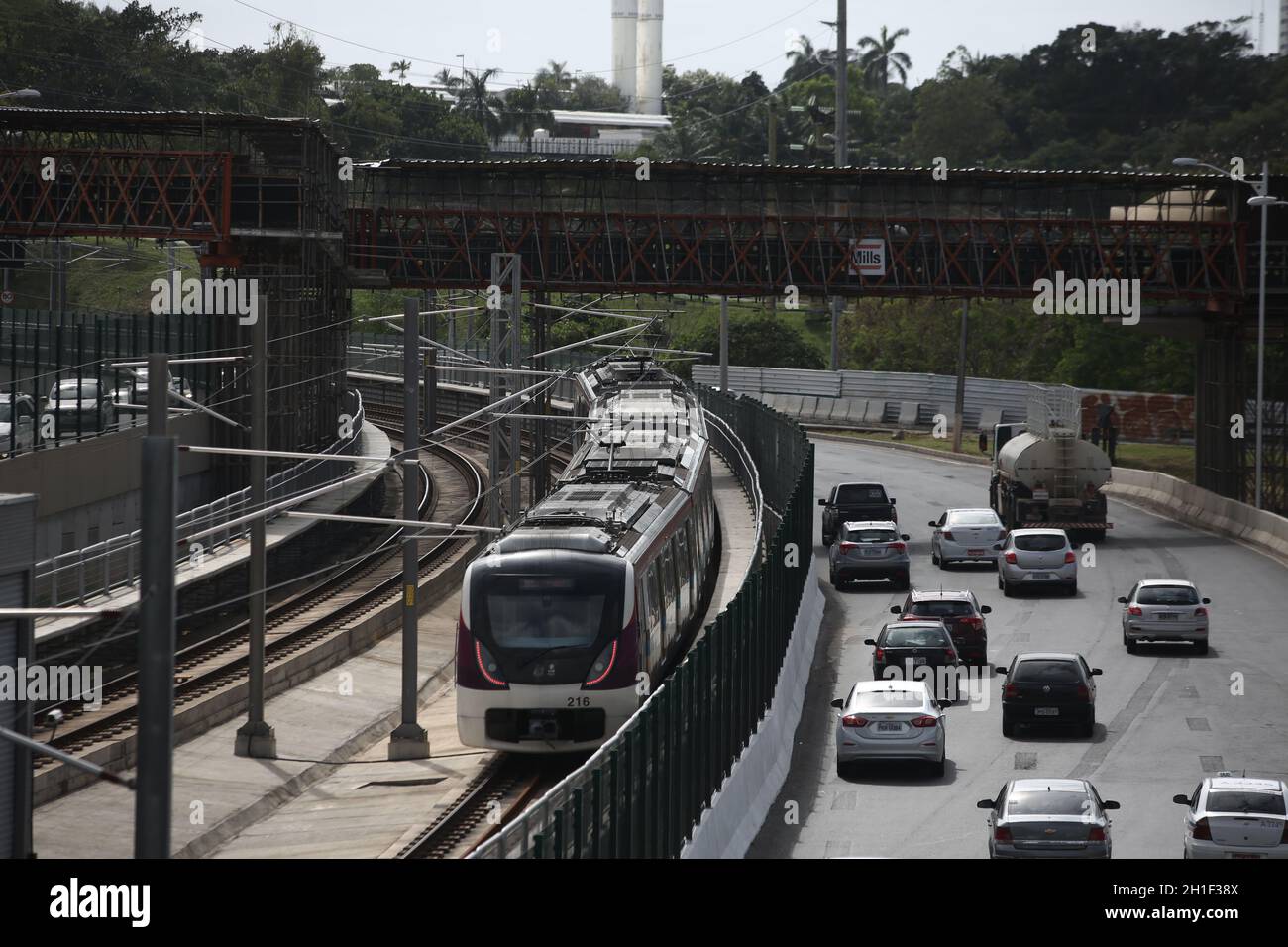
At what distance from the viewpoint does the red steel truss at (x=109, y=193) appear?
5219 centimetres

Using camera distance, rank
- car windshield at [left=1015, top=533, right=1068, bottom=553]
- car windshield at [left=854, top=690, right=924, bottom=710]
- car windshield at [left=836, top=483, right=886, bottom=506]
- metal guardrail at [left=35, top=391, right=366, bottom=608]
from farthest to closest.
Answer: car windshield at [left=836, top=483, right=886, bottom=506]
car windshield at [left=1015, top=533, right=1068, bottom=553]
metal guardrail at [left=35, top=391, right=366, bottom=608]
car windshield at [left=854, top=690, right=924, bottom=710]

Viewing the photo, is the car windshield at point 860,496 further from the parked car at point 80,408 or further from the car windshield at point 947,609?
the parked car at point 80,408

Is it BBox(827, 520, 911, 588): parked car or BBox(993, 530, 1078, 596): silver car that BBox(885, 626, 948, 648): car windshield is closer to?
BBox(993, 530, 1078, 596): silver car

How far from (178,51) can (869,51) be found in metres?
104

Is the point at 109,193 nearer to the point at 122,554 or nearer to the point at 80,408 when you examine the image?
the point at 80,408

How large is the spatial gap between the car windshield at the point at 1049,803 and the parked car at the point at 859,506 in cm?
2838

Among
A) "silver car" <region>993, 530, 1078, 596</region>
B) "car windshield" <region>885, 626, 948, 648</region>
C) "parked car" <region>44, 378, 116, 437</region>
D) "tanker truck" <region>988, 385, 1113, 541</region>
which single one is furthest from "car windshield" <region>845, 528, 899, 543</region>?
"parked car" <region>44, 378, 116, 437</region>

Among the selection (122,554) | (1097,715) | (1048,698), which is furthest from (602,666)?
(122,554)

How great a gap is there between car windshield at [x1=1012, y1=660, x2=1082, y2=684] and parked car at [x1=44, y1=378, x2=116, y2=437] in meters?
20.1

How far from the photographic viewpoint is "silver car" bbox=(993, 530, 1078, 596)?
1726 inches

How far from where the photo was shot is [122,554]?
36.3m

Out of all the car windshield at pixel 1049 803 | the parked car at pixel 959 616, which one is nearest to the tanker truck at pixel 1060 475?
the parked car at pixel 959 616

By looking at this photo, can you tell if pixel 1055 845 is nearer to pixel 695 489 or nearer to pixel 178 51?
pixel 695 489
